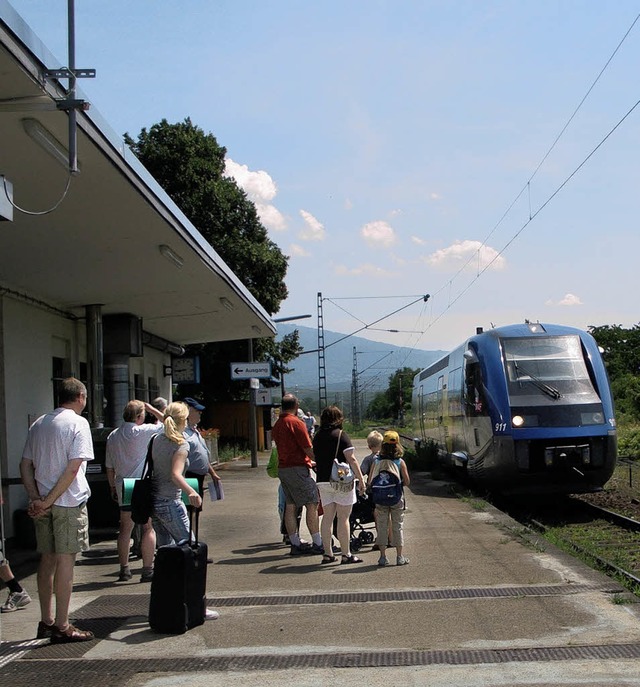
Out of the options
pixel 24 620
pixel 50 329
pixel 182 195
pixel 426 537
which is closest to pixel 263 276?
pixel 182 195

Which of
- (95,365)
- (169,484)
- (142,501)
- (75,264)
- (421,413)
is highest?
(75,264)

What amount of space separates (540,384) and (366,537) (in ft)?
17.1

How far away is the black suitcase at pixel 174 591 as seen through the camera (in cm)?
666

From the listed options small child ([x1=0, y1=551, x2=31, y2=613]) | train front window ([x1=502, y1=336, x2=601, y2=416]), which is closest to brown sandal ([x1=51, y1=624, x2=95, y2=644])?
small child ([x1=0, y1=551, x2=31, y2=613])

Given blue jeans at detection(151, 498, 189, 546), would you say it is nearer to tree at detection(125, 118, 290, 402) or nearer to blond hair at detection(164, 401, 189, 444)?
blond hair at detection(164, 401, 189, 444)

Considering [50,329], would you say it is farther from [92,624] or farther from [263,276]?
[263,276]

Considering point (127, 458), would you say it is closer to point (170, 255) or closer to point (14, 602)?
point (14, 602)

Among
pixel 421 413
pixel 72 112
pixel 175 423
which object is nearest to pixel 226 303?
pixel 175 423

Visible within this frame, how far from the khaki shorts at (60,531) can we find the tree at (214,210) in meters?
27.4

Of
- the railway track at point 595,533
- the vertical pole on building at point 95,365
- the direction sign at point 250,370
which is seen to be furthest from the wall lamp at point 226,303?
the railway track at point 595,533

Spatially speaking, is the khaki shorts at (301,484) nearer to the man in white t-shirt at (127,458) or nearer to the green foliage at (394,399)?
the man in white t-shirt at (127,458)

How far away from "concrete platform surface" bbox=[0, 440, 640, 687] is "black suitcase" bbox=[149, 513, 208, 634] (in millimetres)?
104

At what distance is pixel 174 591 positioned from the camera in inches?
263

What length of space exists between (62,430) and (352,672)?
243cm
